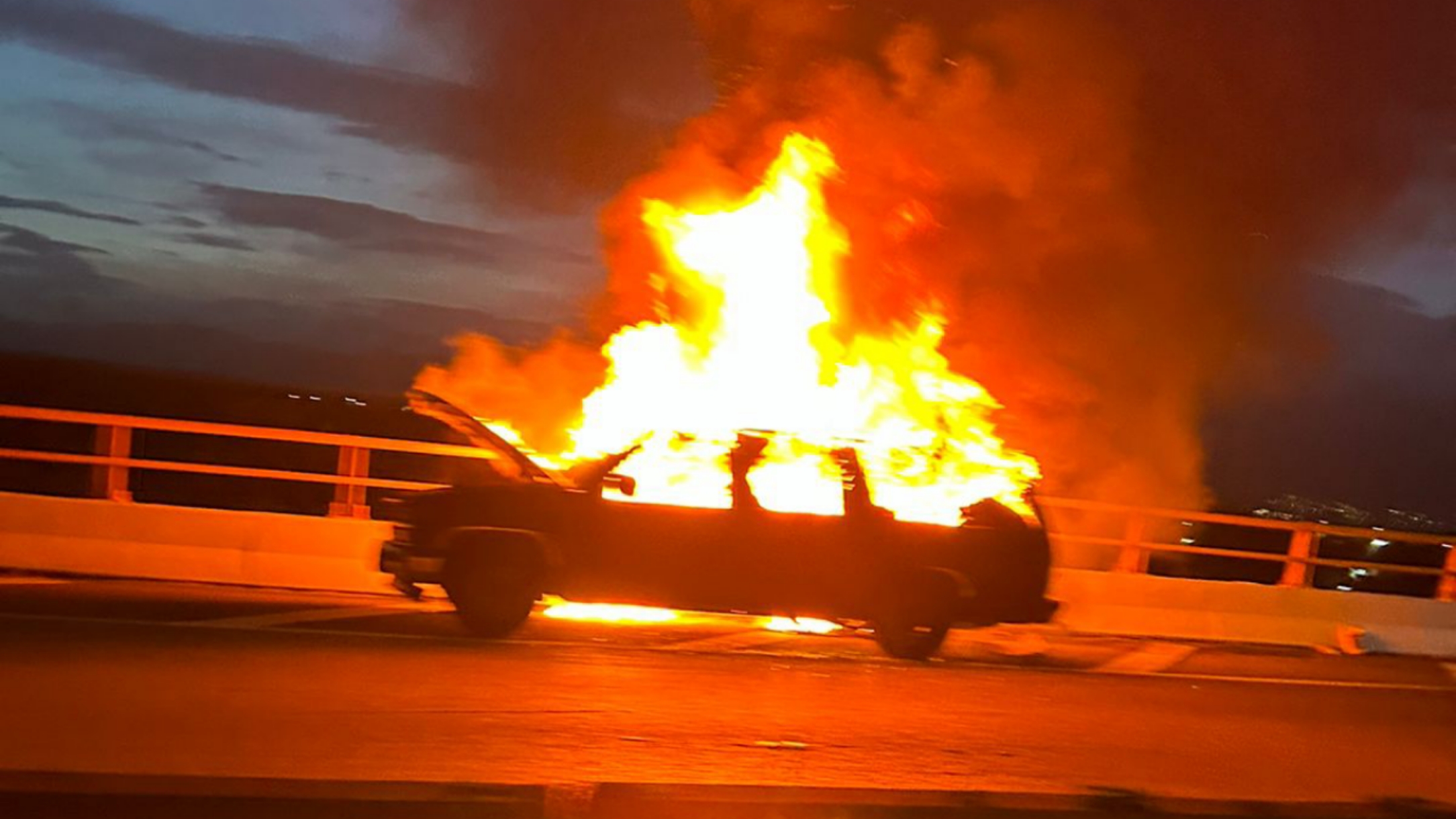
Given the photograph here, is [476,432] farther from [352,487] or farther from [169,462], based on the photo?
[169,462]

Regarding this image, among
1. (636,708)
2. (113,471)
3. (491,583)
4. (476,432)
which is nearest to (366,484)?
(113,471)

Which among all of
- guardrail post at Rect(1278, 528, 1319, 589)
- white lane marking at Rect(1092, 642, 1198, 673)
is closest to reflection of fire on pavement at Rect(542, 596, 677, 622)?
white lane marking at Rect(1092, 642, 1198, 673)

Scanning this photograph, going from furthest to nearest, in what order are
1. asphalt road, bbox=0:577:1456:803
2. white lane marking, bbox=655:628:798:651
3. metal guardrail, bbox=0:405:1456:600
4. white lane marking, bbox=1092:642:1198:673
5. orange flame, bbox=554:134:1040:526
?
1. metal guardrail, bbox=0:405:1456:600
2. white lane marking, bbox=1092:642:1198:673
3. white lane marking, bbox=655:628:798:651
4. orange flame, bbox=554:134:1040:526
5. asphalt road, bbox=0:577:1456:803

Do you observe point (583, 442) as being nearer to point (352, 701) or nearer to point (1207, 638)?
point (352, 701)

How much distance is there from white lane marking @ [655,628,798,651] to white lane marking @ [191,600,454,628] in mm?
2145

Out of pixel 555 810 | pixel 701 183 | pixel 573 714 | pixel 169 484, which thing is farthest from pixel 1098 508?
pixel 169 484

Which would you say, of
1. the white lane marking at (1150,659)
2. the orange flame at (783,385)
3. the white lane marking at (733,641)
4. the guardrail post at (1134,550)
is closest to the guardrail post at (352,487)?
the orange flame at (783,385)

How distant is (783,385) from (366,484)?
13.2ft

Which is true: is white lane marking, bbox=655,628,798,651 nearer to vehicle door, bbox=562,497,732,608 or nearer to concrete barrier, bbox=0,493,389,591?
vehicle door, bbox=562,497,732,608

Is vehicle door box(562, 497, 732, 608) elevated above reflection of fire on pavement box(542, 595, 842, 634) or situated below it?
above

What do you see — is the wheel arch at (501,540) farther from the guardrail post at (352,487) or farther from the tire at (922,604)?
the guardrail post at (352,487)

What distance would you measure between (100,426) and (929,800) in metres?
10.9

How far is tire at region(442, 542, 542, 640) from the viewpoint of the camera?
11.9 m

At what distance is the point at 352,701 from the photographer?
940 cm
